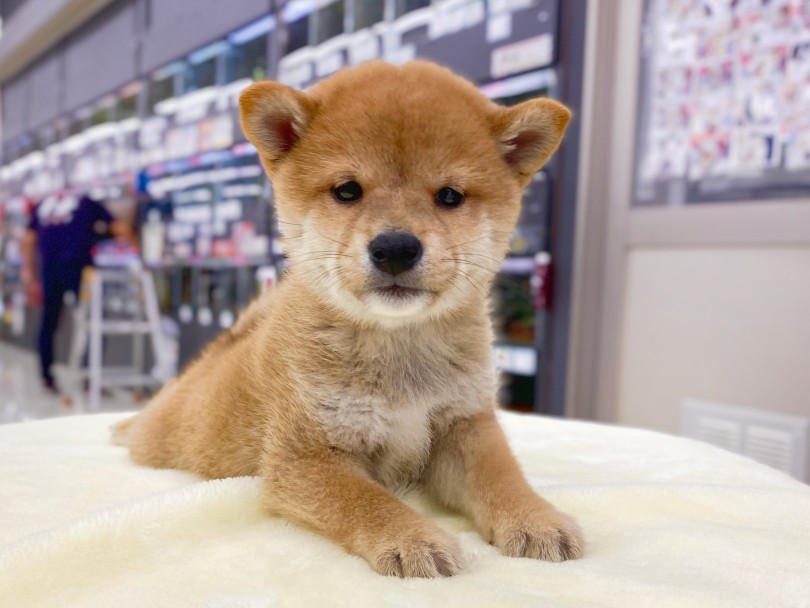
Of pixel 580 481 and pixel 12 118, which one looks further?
pixel 12 118

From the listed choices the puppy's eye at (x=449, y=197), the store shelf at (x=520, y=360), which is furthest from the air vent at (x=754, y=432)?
the puppy's eye at (x=449, y=197)

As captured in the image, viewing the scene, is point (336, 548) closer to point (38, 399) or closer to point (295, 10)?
point (295, 10)

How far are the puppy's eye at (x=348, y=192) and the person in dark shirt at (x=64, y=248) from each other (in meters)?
3.51

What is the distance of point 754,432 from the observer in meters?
2.07

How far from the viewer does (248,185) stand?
12.6 ft

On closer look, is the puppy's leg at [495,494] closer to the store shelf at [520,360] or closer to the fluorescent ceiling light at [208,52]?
the store shelf at [520,360]

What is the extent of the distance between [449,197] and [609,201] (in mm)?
1716

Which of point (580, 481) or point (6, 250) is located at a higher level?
point (6, 250)

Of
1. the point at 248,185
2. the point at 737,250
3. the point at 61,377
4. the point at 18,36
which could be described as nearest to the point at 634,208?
the point at 737,250

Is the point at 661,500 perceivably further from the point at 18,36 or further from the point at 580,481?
the point at 18,36

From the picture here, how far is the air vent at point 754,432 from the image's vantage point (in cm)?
198

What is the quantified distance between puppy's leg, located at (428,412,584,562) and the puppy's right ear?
1.72ft

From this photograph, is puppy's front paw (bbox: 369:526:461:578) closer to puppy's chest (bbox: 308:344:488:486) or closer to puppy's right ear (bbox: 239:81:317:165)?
puppy's chest (bbox: 308:344:488:486)

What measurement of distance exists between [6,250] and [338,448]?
279 inches
